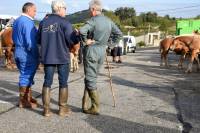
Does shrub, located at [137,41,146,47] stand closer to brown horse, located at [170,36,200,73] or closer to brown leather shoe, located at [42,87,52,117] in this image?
brown horse, located at [170,36,200,73]

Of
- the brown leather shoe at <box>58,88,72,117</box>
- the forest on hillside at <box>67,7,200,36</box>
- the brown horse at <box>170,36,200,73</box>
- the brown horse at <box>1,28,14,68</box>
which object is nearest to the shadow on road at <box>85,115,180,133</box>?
the brown leather shoe at <box>58,88,72,117</box>

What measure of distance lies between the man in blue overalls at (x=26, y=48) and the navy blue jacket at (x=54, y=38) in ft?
2.01

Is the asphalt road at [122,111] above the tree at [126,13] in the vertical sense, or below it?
below

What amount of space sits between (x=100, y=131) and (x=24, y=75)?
2.61 m

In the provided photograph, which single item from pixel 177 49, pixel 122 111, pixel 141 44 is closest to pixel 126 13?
pixel 141 44

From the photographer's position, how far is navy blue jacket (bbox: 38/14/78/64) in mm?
8477

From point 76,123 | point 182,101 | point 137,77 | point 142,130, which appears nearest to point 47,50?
point 76,123

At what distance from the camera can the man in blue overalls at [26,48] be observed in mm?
9141

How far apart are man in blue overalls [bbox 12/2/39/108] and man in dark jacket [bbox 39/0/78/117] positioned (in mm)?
560

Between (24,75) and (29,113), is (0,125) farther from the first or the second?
(24,75)

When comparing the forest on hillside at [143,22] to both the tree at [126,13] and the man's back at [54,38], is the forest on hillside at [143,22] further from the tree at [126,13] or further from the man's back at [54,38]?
the man's back at [54,38]

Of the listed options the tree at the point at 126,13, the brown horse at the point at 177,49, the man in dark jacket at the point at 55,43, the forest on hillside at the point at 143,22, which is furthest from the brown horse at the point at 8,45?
the tree at the point at 126,13

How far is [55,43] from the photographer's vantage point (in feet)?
27.9

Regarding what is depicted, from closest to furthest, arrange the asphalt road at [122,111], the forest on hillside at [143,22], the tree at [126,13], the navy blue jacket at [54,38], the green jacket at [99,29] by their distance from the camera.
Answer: the asphalt road at [122,111]
the navy blue jacket at [54,38]
the green jacket at [99,29]
the forest on hillside at [143,22]
the tree at [126,13]
